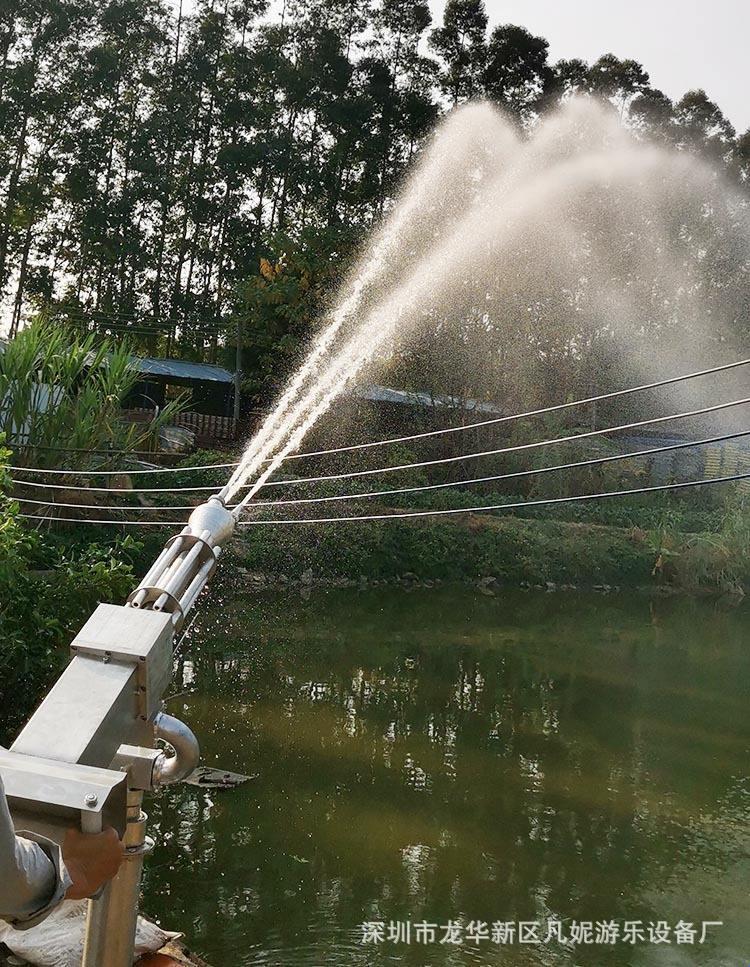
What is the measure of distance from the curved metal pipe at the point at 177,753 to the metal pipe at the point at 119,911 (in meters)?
0.06

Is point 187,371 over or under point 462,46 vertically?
under

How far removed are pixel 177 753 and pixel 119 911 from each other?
0.23 metres

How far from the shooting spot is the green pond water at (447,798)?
163 inches

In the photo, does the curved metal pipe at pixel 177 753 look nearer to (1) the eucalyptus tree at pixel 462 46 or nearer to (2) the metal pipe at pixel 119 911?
(2) the metal pipe at pixel 119 911

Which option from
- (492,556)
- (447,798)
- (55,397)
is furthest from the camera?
(492,556)

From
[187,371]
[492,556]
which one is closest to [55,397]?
[492,556]

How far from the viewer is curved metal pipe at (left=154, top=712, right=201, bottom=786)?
1.51 metres

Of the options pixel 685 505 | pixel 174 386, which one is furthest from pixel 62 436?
pixel 174 386

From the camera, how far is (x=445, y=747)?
6.48 metres

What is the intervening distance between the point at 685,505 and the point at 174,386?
38.3ft

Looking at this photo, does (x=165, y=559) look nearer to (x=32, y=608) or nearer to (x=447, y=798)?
(x=32, y=608)

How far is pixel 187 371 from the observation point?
21531 millimetres

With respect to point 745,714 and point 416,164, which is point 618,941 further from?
point 416,164

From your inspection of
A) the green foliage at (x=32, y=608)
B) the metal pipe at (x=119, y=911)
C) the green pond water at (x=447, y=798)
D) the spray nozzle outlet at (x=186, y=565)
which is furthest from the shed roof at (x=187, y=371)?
the metal pipe at (x=119, y=911)
